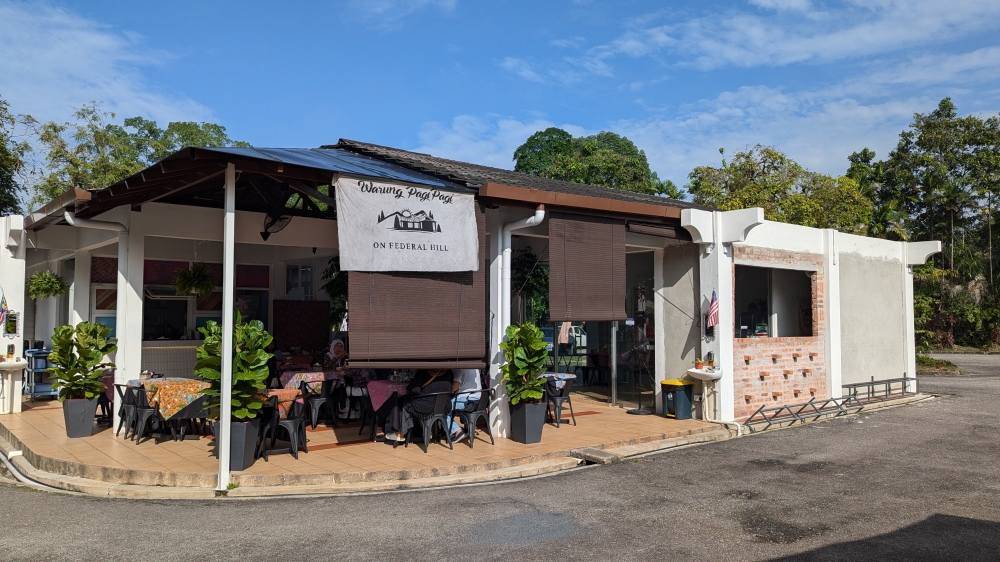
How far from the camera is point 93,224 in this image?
966 cm

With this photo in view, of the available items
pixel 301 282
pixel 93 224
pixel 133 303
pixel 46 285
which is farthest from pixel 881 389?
→ pixel 46 285

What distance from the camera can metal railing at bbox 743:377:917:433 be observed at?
1139 cm

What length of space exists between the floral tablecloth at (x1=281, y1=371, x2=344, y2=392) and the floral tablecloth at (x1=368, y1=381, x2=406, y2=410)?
1551 millimetres

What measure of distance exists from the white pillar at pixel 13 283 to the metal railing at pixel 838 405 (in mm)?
11660

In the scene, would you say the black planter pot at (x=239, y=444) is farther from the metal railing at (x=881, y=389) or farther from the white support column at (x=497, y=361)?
the metal railing at (x=881, y=389)

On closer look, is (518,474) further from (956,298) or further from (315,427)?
(956,298)

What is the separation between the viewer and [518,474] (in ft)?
25.8

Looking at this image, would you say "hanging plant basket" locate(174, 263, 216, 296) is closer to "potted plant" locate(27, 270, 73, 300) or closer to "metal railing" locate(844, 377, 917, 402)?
"potted plant" locate(27, 270, 73, 300)

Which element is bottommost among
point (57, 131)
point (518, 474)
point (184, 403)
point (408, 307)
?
point (518, 474)

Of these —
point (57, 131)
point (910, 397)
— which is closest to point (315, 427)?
point (910, 397)

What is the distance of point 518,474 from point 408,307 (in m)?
A: 2.22

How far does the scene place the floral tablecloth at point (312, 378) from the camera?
1009 centimetres

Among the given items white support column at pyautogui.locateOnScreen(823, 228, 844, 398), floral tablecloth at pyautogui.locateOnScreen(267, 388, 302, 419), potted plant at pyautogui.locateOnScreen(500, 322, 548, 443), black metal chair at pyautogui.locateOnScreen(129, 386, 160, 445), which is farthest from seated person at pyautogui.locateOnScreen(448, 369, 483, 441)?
white support column at pyautogui.locateOnScreen(823, 228, 844, 398)

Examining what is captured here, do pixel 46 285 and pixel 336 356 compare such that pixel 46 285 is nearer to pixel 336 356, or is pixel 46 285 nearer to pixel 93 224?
pixel 93 224
